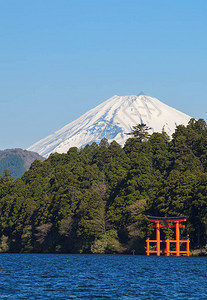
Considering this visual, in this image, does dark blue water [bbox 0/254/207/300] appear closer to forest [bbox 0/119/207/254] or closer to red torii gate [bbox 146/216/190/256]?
red torii gate [bbox 146/216/190/256]

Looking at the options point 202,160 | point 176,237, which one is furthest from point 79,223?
point 202,160

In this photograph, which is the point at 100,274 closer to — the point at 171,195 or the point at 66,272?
the point at 66,272

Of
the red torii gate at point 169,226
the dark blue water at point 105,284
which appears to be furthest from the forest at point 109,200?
the dark blue water at point 105,284

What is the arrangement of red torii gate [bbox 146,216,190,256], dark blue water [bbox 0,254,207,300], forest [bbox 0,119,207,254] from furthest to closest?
forest [bbox 0,119,207,254], red torii gate [bbox 146,216,190,256], dark blue water [bbox 0,254,207,300]

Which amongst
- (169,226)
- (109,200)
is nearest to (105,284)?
(169,226)

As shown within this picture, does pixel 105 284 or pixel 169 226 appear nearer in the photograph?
pixel 105 284

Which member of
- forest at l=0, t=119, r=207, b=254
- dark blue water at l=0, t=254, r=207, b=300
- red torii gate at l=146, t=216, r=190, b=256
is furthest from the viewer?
forest at l=0, t=119, r=207, b=254

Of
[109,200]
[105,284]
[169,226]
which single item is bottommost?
[105,284]

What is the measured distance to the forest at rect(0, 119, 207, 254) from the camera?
8881 centimetres

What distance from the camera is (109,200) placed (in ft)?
349

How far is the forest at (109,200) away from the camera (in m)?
88.8

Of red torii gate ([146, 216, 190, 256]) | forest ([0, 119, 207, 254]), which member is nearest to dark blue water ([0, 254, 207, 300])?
red torii gate ([146, 216, 190, 256])

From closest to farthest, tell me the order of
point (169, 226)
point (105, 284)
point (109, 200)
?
point (105, 284) < point (169, 226) < point (109, 200)

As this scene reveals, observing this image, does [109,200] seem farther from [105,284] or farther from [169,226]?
[105,284]
